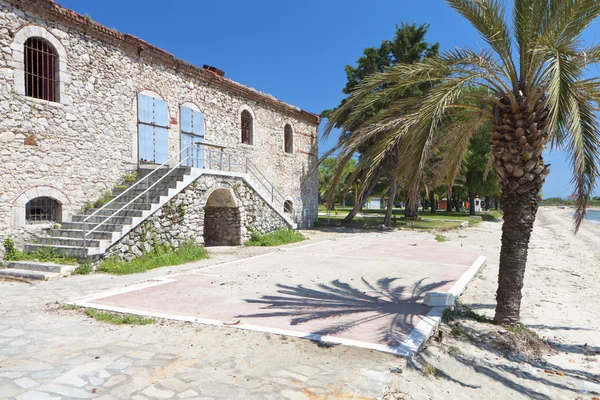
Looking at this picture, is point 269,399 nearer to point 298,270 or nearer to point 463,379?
point 463,379

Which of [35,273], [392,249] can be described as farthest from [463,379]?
[392,249]

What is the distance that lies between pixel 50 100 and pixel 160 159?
3575mm

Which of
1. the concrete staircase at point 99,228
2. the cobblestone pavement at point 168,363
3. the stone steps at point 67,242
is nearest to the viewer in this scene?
the cobblestone pavement at point 168,363

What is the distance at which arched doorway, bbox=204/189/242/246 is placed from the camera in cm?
1323

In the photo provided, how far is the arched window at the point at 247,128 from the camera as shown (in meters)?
16.8

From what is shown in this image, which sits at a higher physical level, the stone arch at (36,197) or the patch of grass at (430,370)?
the stone arch at (36,197)

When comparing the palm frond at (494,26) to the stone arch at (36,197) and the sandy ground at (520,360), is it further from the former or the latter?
the stone arch at (36,197)

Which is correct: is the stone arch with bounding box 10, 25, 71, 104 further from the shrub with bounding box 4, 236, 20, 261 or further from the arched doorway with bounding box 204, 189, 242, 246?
the arched doorway with bounding box 204, 189, 242, 246

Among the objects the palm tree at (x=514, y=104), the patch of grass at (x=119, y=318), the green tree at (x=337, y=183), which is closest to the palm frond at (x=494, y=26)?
the palm tree at (x=514, y=104)

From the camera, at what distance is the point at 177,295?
263 inches

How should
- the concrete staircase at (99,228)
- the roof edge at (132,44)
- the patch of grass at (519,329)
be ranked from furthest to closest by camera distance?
the roof edge at (132,44) < the concrete staircase at (99,228) < the patch of grass at (519,329)

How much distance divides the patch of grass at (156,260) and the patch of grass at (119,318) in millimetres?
3172

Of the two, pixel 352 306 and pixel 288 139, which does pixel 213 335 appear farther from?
pixel 288 139

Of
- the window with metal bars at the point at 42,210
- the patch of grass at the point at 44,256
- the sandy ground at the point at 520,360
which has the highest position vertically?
the window with metal bars at the point at 42,210
